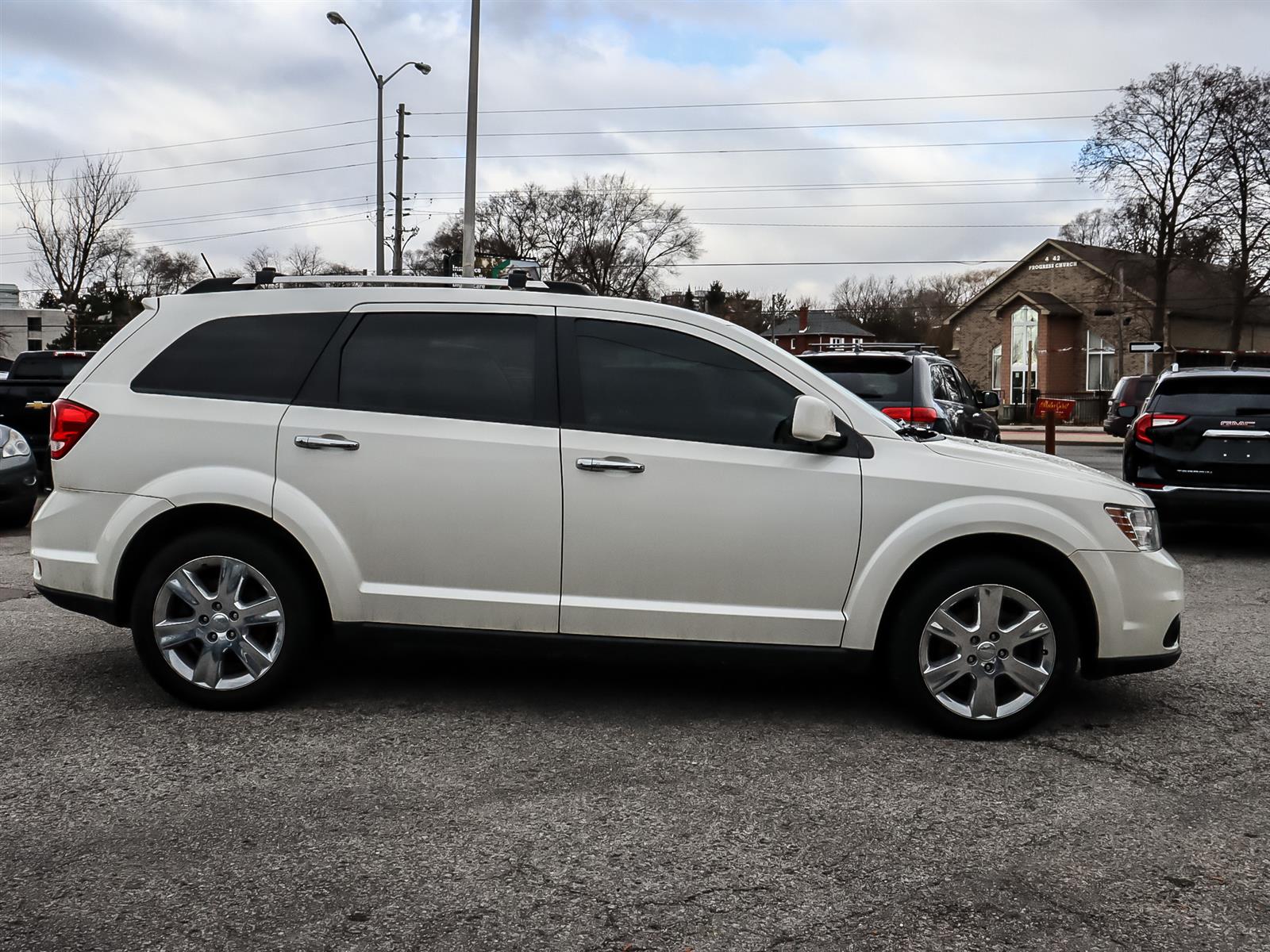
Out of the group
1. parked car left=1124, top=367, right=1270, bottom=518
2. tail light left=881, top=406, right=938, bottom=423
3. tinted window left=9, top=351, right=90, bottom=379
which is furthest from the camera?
tinted window left=9, top=351, right=90, bottom=379

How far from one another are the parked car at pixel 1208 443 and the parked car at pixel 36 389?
12267 mm

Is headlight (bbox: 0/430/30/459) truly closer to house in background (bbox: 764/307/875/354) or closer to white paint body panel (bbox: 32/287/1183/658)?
A: white paint body panel (bbox: 32/287/1183/658)

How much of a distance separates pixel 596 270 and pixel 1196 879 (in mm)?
68123

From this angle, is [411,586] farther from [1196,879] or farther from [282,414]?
[1196,879]

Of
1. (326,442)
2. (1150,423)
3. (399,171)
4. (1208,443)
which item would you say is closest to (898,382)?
(1150,423)

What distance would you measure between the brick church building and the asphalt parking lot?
5223 cm

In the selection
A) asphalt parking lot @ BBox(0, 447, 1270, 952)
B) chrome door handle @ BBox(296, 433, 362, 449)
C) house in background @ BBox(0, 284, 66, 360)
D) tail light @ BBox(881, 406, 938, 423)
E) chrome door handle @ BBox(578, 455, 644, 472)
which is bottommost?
asphalt parking lot @ BBox(0, 447, 1270, 952)

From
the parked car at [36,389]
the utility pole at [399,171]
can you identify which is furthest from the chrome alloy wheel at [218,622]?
the utility pole at [399,171]

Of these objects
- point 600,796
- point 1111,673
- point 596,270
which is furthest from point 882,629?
point 596,270

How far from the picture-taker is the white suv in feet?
15.6

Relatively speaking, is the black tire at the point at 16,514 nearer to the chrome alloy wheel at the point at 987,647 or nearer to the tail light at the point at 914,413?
the tail light at the point at 914,413

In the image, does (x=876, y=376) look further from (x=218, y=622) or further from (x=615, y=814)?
(x=615, y=814)

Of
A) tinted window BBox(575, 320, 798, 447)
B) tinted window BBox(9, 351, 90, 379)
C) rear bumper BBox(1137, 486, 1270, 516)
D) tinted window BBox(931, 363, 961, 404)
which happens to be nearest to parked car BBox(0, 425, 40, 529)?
tinted window BBox(9, 351, 90, 379)

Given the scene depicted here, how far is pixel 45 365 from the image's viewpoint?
49.2ft
